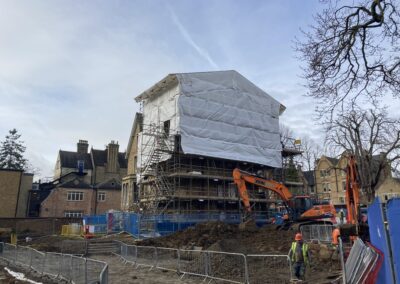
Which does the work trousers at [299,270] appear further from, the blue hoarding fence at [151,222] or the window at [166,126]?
the window at [166,126]

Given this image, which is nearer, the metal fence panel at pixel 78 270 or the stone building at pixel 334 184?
the metal fence panel at pixel 78 270

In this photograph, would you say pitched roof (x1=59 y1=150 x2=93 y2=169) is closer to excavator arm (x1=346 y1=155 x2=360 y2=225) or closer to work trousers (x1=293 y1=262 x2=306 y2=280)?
excavator arm (x1=346 y1=155 x2=360 y2=225)

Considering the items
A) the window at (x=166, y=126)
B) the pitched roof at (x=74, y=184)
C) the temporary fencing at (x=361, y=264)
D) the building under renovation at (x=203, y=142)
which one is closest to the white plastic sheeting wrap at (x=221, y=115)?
the building under renovation at (x=203, y=142)

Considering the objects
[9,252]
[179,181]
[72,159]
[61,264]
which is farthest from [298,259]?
[72,159]

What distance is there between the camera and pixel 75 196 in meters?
51.4

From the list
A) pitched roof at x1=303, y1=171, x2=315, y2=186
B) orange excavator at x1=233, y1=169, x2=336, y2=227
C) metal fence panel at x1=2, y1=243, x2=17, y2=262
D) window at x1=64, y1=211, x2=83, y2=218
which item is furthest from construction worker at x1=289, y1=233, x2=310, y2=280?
pitched roof at x1=303, y1=171, x2=315, y2=186

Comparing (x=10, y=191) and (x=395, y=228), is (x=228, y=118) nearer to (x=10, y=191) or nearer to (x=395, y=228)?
(x=10, y=191)

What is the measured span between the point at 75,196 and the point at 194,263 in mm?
40889

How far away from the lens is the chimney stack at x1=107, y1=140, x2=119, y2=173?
2569 inches

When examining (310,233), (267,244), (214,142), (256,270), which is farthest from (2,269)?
(214,142)

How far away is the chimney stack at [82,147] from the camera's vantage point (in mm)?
69562

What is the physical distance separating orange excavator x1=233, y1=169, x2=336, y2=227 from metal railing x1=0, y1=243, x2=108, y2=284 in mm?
14257

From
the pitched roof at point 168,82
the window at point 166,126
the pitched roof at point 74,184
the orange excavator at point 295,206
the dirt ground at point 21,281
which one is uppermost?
the pitched roof at point 168,82

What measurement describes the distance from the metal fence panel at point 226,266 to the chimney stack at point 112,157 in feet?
177
